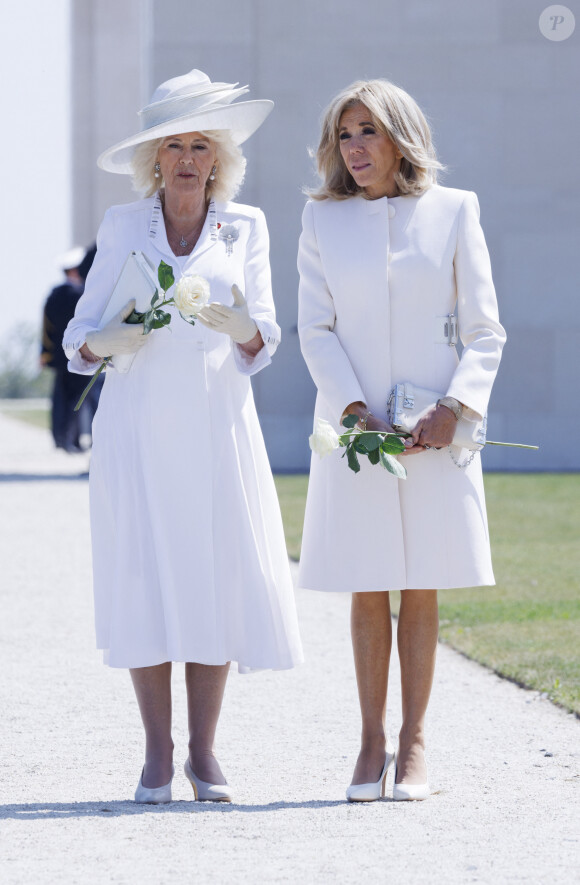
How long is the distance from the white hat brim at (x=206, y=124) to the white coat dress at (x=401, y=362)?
1.30 feet

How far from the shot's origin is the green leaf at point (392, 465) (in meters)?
4.11

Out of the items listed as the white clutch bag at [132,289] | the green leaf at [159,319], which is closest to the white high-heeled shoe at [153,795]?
the white clutch bag at [132,289]

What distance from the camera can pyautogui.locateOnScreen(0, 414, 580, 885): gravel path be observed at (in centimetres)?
351

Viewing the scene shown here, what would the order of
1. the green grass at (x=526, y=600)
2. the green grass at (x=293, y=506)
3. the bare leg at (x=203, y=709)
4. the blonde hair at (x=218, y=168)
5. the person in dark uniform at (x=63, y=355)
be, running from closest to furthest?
the bare leg at (x=203, y=709)
the blonde hair at (x=218, y=168)
the green grass at (x=526, y=600)
the green grass at (x=293, y=506)
the person in dark uniform at (x=63, y=355)

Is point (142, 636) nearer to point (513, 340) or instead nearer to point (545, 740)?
point (545, 740)

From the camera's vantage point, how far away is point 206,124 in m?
4.36

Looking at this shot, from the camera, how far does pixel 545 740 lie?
5.03 metres

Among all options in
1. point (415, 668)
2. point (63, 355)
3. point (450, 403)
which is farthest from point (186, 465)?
point (63, 355)

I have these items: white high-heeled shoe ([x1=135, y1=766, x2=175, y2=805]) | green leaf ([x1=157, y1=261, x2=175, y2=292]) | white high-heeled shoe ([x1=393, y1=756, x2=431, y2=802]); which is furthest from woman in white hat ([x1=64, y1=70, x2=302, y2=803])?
white high-heeled shoe ([x1=393, y1=756, x2=431, y2=802])

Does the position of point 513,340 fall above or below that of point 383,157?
below

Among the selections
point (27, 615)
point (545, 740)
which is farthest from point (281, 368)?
point (545, 740)

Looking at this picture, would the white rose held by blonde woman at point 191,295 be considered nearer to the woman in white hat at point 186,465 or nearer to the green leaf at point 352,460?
the woman in white hat at point 186,465

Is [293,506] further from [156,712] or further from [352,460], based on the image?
[352,460]

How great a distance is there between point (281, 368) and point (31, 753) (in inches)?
459
